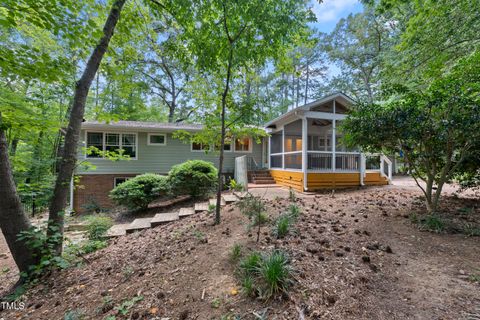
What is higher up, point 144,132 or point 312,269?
point 144,132

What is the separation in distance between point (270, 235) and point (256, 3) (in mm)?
3818

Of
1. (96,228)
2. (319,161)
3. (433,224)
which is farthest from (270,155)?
(96,228)

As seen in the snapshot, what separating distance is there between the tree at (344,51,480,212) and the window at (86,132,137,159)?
10213 mm

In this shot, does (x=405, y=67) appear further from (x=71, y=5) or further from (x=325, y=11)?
(x=71, y=5)

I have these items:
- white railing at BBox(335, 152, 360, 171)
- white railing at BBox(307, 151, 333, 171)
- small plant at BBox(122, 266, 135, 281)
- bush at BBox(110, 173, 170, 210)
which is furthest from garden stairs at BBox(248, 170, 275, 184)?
small plant at BBox(122, 266, 135, 281)

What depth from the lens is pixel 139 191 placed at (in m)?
8.38

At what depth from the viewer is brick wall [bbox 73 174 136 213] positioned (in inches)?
399

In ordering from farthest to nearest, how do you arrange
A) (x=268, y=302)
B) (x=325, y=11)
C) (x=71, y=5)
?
(x=325, y=11)
(x=71, y=5)
(x=268, y=302)

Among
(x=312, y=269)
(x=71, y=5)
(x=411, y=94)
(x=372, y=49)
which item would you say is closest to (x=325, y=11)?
(x=411, y=94)

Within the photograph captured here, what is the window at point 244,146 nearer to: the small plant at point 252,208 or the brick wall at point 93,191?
the brick wall at point 93,191

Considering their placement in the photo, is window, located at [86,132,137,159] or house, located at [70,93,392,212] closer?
house, located at [70,93,392,212]

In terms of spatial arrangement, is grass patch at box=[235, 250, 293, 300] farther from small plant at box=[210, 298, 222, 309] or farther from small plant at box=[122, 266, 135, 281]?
small plant at box=[122, 266, 135, 281]

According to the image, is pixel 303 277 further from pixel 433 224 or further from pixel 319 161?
pixel 319 161

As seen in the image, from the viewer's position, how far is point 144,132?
11.4 meters
